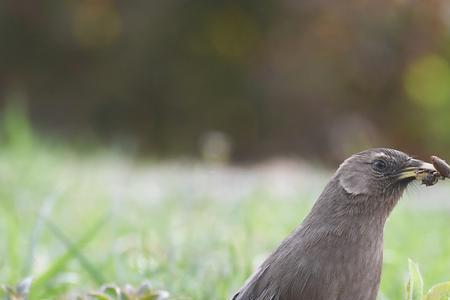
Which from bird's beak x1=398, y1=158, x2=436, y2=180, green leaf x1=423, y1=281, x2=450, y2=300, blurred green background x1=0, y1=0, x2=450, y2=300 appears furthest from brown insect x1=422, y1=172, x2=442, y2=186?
blurred green background x1=0, y1=0, x2=450, y2=300

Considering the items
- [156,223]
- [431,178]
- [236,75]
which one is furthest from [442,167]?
[236,75]

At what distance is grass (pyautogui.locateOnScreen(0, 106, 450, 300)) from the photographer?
295cm

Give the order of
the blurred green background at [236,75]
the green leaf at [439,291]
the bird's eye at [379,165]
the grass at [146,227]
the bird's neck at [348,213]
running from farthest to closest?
the blurred green background at [236,75] < the grass at [146,227] < the bird's eye at [379,165] < the bird's neck at [348,213] < the green leaf at [439,291]

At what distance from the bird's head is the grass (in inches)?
18.5

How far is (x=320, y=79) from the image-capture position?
38.8 ft

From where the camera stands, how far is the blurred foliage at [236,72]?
1186cm

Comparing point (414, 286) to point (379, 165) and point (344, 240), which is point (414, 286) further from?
point (379, 165)

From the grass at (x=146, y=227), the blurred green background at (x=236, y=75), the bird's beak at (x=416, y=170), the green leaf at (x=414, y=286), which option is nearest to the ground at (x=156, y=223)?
the grass at (x=146, y=227)

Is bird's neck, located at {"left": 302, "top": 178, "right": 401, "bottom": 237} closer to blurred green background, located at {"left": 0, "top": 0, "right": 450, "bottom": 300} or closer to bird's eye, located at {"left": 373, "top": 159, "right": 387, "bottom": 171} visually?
bird's eye, located at {"left": 373, "top": 159, "right": 387, "bottom": 171}

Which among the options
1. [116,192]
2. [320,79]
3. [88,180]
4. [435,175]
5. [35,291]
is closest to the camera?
[435,175]

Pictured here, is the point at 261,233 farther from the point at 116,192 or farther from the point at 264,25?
the point at 264,25

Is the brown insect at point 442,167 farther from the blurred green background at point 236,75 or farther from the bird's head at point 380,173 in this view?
the blurred green background at point 236,75

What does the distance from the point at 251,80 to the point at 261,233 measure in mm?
7849

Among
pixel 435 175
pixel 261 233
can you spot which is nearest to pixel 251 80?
pixel 261 233
